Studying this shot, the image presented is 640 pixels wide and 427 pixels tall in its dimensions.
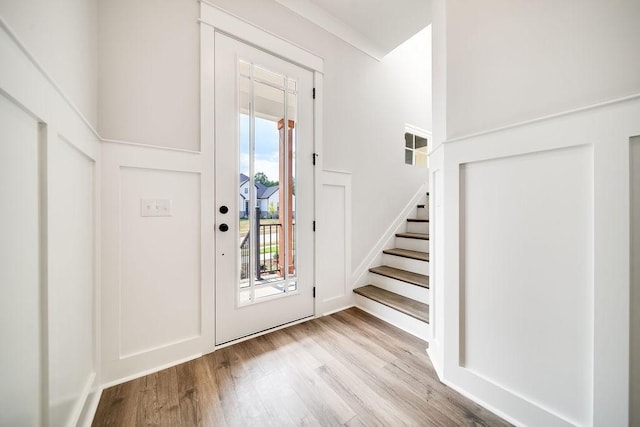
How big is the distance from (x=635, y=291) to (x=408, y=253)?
6.04 ft

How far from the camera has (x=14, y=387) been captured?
630 mm

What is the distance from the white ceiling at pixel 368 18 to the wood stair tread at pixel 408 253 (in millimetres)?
2250

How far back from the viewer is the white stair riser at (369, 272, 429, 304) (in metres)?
2.14

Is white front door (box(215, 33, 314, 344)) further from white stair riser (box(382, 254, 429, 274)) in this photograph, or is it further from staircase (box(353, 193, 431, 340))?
white stair riser (box(382, 254, 429, 274))

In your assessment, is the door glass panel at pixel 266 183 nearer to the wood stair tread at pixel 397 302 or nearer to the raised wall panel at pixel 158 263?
the raised wall panel at pixel 158 263

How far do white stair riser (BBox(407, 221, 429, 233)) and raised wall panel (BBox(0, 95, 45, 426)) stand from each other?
3084 millimetres

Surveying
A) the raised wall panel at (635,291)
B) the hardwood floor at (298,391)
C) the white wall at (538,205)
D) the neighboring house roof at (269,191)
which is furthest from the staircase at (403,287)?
the neighboring house roof at (269,191)

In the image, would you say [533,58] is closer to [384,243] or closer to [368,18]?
[368,18]

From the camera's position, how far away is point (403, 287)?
2316 millimetres

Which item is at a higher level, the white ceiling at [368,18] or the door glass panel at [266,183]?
the white ceiling at [368,18]

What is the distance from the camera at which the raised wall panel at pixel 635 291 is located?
0.85m

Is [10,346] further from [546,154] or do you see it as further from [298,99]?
[298,99]

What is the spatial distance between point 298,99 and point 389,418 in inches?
90.4

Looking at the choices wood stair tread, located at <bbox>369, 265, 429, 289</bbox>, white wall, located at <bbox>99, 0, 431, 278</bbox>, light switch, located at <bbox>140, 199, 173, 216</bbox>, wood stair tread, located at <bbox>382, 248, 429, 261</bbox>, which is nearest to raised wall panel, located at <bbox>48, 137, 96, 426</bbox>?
light switch, located at <bbox>140, 199, 173, 216</bbox>
